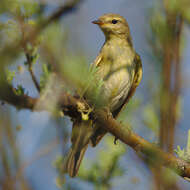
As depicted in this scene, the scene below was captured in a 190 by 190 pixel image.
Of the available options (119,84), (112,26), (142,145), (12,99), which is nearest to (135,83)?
(119,84)

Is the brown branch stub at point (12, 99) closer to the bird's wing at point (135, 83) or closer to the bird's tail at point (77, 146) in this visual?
the bird's tail at point (77, 146)

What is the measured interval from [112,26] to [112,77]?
79cm

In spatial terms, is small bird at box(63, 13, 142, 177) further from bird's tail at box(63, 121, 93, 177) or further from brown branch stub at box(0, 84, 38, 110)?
brown branch stub at box(0, 84, 38, 110)

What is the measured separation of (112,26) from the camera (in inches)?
143

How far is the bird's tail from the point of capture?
2855mm

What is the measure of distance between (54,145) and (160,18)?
123 cm

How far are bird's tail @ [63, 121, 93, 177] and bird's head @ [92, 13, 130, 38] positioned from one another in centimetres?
122

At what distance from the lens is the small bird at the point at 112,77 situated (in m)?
3.02

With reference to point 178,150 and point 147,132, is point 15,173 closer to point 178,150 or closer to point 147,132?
point 178,150

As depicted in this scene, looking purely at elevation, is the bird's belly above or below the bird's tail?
above

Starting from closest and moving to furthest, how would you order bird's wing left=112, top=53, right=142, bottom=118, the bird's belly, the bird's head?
the bird's belly, bird's wing left=112, top=53, right=142, bottom=118, the bird's head

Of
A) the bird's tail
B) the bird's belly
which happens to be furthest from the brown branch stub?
the bird's belly

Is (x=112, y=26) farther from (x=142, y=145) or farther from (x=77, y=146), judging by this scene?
(x=142, y=145)

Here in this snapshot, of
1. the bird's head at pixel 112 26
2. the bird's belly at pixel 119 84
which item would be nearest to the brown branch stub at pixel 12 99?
the bird's belly at pixel 119 84
